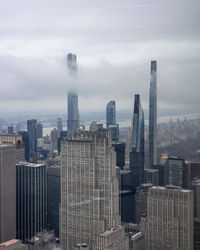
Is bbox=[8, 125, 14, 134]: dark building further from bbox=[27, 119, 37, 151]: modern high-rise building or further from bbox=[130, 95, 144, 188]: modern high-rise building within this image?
bbox=[130, 95, 144, 188]: modern high-rise building

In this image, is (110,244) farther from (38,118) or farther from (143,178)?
(38,118)

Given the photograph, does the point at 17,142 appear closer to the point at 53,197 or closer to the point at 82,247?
the point at 53,197

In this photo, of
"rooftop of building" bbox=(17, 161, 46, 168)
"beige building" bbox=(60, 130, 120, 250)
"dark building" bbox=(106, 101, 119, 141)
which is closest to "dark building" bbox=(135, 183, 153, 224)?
"beige building" bbox=(60, 130, 120, 250)

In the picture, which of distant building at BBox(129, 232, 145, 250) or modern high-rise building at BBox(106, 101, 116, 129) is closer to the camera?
distant building at BBox(129, 232, 145, 250)

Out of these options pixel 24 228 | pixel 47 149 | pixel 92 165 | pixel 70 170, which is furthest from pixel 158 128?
pixel 24 228

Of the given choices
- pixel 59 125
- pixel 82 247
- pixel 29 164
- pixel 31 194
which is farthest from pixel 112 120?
pixel 31 194

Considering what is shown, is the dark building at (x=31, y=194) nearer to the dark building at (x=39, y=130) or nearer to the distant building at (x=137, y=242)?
the dark building at (x=39, y=130)
